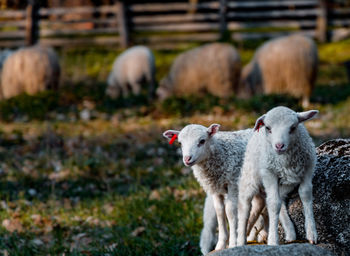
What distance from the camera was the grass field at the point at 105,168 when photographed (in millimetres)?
5512

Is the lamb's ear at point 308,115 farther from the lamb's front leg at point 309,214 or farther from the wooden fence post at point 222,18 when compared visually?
the wooden fence post at point 222,18

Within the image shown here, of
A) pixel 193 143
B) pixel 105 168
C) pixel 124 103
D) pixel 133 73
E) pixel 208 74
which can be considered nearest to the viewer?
pixel 193 143

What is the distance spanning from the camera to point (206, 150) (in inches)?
132

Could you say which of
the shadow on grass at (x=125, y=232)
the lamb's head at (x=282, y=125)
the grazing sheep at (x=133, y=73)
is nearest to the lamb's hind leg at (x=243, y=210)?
the lamb's head at (x=282, y=125)

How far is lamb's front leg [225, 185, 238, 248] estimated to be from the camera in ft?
10.9

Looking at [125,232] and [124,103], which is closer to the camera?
[125,232]

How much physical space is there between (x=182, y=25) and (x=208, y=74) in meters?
8.26

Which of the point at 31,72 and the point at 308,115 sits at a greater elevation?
the point at 308,115

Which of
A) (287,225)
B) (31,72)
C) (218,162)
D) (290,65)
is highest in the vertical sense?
(218,162)

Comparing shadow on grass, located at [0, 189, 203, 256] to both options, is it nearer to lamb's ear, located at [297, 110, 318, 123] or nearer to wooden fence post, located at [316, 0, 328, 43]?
lamb's ear, located at [297, 110, 318, 123]

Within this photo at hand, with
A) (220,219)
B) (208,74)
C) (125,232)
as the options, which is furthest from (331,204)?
(208,74)

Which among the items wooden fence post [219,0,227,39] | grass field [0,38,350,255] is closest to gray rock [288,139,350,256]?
grass field [0,38,350,255]

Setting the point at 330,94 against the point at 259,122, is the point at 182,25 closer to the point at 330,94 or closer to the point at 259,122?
the point at 330,94

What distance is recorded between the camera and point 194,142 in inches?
126
